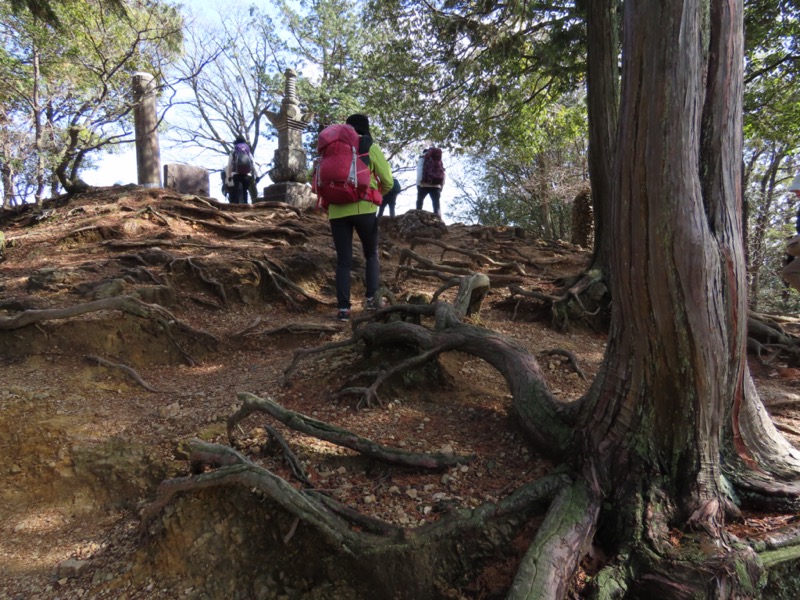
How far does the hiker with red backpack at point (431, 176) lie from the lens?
1041 cm

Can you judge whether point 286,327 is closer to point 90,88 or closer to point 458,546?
point 458,546

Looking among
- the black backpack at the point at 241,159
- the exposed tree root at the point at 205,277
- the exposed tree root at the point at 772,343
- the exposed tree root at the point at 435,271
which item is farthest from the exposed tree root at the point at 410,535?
the black backpack at the point at 241,159

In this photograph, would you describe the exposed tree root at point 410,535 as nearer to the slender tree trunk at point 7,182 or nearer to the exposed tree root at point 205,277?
the exposed tree root at point 205,277

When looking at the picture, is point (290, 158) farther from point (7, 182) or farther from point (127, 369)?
point (127, 369)

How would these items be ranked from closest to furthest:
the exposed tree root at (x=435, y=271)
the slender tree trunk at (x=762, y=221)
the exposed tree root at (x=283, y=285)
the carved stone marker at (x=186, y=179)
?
the exposed tree root at (x=283, y=285) < the exposed tree root at (x=435, y=271) < the carved stone marker at (x=186, y=179) < the slender tree trunk at (x=762, y=221)

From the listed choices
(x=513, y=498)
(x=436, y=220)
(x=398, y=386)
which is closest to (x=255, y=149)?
(x=436, y=220)

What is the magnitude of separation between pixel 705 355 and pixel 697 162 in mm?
798

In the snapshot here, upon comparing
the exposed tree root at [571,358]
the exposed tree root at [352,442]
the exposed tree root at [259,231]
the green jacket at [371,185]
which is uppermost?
the green jacket at [371,185]

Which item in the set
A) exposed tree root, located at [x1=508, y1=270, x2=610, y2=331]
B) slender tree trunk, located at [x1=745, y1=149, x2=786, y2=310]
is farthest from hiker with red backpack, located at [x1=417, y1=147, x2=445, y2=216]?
slender tree trunk, located at [x1=745, y1=149, x2=786, y2=310]

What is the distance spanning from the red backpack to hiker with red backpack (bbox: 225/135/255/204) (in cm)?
568

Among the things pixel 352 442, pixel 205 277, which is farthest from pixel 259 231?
pixel 352 442

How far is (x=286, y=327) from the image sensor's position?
506cm

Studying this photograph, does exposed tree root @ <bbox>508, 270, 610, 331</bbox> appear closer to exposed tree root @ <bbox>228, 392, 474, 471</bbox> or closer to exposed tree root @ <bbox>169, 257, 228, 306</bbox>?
exposed tree root @ <bbox>228, 392, 474, 471</bbox>

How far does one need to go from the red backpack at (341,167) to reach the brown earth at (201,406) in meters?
1.35
